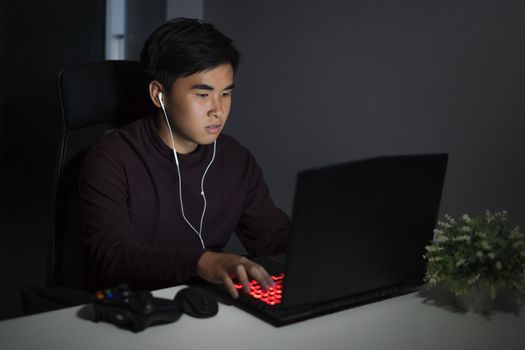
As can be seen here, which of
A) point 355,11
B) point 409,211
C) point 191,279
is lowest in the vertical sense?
point 191,279

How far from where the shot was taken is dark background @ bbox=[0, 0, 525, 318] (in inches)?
83.6

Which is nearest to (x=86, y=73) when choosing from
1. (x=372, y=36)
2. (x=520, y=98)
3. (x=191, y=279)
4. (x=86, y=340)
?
(x=191, y=279)

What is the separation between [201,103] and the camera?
6.10 feet

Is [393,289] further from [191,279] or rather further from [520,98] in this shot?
[520,98]

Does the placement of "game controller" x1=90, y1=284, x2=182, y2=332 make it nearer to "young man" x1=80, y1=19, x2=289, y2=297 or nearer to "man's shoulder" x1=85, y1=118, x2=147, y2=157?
"young man" x1=80, y1=19, x2=289, y2=297

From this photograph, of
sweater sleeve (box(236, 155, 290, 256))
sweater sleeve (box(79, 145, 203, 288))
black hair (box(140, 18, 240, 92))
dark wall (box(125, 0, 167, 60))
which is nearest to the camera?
sweater sleeve (box(79, 145, 203, 288))

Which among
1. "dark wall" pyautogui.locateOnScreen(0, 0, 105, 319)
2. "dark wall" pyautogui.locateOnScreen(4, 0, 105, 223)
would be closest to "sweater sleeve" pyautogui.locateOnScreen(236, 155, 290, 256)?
"dark wall" pyautogui.locateOnScreen(0, 0, 105, 319)

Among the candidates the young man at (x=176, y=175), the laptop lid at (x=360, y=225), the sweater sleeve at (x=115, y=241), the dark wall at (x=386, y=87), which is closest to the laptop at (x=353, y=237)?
the laptop lid at (x=360, y=225)

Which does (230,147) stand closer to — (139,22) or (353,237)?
(353,237)

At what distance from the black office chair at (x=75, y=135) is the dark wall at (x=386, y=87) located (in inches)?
35.4

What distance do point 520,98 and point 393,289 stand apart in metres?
0.83

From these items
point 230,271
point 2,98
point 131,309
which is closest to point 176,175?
point 230,271

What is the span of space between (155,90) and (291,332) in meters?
0.85

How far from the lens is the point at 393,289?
5.00 feet
